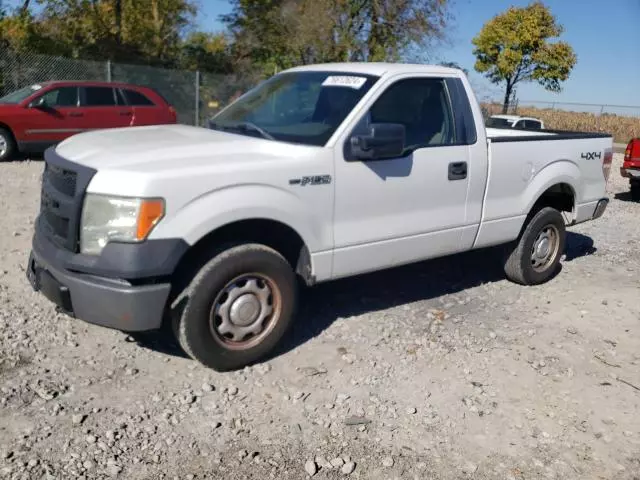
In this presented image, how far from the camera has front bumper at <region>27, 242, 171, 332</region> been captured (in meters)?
3.49

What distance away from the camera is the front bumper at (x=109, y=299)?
3.49m

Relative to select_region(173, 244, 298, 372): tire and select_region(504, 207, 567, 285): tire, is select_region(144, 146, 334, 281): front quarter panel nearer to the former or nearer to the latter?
select_region(173, 244, 298, 372): tire

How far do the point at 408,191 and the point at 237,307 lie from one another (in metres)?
1.54

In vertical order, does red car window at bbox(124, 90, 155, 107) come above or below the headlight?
above

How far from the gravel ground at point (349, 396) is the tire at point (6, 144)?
6951 millimetres

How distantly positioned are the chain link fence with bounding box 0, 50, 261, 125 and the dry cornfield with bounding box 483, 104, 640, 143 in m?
17.3

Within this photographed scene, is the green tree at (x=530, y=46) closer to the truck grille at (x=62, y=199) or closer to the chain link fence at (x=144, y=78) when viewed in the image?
the chain link fence at (x=144, y=78)

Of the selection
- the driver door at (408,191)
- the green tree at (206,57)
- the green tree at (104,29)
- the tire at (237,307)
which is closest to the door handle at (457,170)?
the driver door at (408,191)

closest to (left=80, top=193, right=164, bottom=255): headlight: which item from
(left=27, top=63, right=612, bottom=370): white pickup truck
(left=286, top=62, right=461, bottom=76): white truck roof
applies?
(left=27, top=63, right=612, bottom=370): white pickup truck

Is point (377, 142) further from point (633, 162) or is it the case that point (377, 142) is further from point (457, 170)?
point (633, 162)

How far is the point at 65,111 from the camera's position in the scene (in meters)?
12.4

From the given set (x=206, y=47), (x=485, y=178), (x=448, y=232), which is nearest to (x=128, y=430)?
(x=448, y=232)

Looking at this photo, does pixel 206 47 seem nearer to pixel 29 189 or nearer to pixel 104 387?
pixel 29 189

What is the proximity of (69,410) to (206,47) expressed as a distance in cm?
2378
